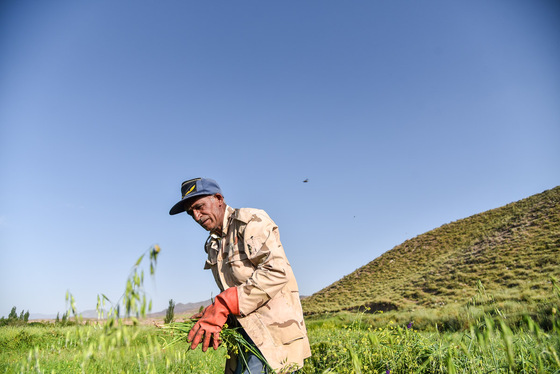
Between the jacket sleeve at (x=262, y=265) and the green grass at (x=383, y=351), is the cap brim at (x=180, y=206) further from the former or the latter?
the green grass at (x=383, y=351)

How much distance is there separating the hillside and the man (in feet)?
47.5

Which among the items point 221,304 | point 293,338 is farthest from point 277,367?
point 221,304

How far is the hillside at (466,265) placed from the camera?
816 inches

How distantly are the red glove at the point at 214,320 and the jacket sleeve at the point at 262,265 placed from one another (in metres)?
0.06

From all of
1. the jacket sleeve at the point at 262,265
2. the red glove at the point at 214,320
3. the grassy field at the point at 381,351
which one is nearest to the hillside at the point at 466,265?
the grassy field at the point at 381,351

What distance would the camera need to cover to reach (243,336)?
2549 mm

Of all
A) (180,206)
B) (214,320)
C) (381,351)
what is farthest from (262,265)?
(381,351)

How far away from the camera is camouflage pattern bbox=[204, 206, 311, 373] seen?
2.35 m

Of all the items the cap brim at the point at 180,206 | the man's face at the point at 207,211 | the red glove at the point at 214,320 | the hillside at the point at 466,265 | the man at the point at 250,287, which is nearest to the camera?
the red glove at the point at 214,320

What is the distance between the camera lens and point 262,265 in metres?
2.43

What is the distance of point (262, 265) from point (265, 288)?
0.55 feet

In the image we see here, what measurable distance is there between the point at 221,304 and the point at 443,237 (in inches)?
1680

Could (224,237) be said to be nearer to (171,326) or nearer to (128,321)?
(171,326)

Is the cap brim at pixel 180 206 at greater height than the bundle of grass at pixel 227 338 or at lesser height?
greater
